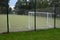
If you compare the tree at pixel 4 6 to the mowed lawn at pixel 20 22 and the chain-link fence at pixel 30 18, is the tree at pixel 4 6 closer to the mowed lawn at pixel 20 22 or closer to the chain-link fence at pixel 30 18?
the chain-link fence at pixel 30 18

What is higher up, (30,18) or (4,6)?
(4,6)

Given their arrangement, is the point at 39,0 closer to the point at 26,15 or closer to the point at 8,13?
the point at 26,15

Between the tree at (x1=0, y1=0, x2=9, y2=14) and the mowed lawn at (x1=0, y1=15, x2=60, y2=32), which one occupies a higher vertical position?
the tree at (x1=0, y1=0, x2=9, y2=14)

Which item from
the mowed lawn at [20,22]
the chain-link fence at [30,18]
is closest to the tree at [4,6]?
the chain-link fence at [30,18]

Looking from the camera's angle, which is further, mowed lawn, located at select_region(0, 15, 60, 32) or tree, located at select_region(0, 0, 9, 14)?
mowed lawn, located at select_region(0, 15, 60, 32)

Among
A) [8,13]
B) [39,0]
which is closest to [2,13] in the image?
[8,13]

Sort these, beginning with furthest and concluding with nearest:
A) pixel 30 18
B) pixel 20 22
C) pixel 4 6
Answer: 1. pixel 30 18
2. pixel 20 22
3. pixel 4 6

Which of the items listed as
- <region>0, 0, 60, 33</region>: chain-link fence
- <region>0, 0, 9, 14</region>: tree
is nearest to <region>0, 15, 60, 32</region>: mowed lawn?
<region>0, 0, 60, 33</region>: chain-link fence

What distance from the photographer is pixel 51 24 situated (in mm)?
14891

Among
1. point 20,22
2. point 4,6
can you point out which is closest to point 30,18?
point 20,22

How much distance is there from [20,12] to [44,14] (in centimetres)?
212

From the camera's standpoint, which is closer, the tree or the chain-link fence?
the tree

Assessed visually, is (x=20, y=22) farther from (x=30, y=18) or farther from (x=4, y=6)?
(x=4, y=6)

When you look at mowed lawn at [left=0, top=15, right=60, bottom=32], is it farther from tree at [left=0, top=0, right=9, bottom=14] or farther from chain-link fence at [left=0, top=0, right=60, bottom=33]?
tree at [left=0, top=0, right=9, bottom=14]
